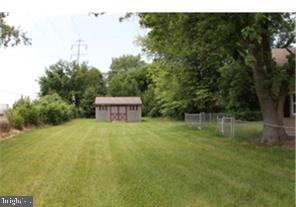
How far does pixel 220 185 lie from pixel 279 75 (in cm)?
484

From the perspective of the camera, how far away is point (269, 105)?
10.1 metres

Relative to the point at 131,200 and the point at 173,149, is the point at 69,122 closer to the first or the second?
the point at 173,149

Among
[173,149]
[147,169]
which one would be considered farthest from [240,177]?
[173,149]

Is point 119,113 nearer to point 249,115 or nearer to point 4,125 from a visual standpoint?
point 249,115

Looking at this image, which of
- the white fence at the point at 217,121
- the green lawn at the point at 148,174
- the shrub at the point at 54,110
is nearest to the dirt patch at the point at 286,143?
the green lawn at the point at 148,174

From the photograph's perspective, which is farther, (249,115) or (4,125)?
(249,115)

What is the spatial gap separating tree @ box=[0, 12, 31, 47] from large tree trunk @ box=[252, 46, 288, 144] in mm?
5473

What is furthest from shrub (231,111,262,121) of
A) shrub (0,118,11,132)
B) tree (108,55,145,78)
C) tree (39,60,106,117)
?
shrub (0,118,11,132)

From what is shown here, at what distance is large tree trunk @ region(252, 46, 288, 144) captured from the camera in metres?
Result: 9.89

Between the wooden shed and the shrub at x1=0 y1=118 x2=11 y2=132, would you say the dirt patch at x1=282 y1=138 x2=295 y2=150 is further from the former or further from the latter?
the shrub at x1=0 y1=118 x2=11 y2=132

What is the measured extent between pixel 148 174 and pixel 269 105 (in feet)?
16.7

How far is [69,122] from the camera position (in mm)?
15219

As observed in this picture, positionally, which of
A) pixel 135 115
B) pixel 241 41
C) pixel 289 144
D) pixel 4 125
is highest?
pixel 241 41

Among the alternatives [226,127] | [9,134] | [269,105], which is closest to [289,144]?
[269,105]
